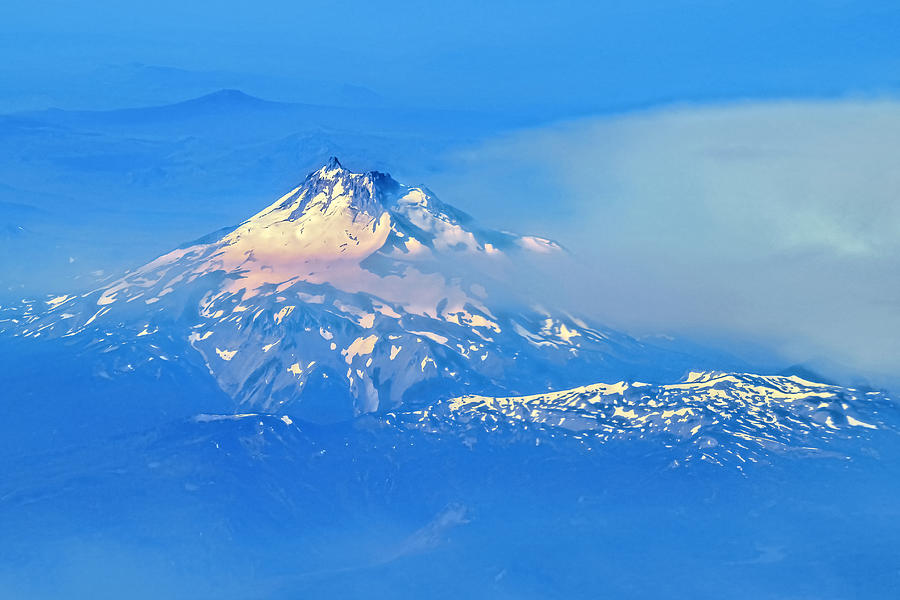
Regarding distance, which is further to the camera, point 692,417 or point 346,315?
point 346,315

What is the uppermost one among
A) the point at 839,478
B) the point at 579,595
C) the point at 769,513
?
the point at 839,478

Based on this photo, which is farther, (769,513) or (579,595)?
(769,513)

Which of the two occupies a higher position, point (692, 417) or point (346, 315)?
point (692, 417)

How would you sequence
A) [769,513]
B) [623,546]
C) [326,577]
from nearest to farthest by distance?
[326,577], [623,546], [769,513]

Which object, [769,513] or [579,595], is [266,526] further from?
[769,513]

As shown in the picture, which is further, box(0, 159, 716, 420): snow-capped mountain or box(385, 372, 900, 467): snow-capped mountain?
Answer: box(0, 159, 716, 420): snow-capped mountain

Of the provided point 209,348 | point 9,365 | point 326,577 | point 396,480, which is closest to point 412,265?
point 209,348

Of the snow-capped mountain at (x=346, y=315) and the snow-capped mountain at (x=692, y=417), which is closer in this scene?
the snow-capped mountain at (x=692, y=417)

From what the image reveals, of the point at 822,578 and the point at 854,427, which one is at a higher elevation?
the point at 854,427
